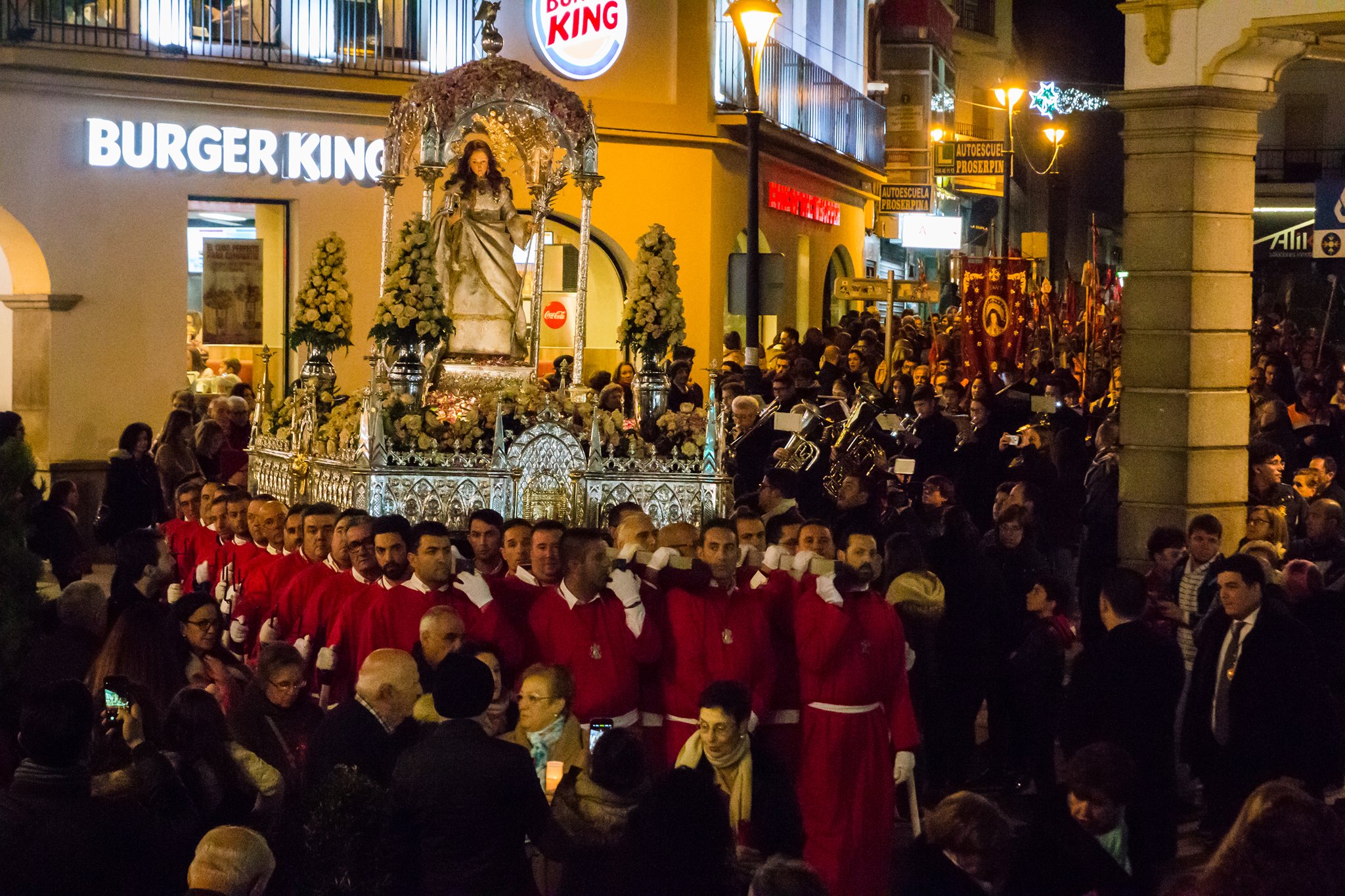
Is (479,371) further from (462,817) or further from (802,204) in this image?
(802,204)

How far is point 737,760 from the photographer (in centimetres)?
680

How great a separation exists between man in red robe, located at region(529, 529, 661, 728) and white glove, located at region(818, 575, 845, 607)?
76 centimetres

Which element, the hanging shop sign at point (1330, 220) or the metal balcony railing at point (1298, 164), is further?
the metal balcony railing at point (1298, 164)

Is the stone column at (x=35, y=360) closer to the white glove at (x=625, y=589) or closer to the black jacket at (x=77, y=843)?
the white glove at (x=625, y=589)

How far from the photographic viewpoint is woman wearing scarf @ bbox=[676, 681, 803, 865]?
6453 mm

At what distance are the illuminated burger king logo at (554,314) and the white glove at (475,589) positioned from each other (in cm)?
1319

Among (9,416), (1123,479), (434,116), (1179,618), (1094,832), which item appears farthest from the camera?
(434,116)

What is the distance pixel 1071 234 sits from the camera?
58.2 m

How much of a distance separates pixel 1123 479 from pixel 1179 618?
101 inches

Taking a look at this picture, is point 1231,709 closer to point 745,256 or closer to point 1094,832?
point 1094,832

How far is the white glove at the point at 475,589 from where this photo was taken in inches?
334

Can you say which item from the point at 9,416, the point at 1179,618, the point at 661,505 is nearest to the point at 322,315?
the point at 661,505

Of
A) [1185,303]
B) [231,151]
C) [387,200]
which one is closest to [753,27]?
[387,200]

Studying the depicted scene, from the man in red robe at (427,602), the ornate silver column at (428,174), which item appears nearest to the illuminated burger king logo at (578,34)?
the ornate silver column at (428,174)
